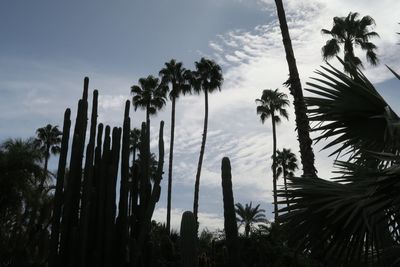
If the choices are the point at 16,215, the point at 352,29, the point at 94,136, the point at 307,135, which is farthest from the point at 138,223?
the point at 352,29

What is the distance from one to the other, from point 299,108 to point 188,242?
3616 millimetres

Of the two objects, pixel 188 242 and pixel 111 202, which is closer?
pixel 188 242

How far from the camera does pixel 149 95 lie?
33.1 m

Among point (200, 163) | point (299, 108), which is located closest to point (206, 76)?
point (200, 163)

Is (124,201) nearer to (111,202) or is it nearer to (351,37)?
(111,202)

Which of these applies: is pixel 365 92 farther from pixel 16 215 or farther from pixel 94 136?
pixel 16 215

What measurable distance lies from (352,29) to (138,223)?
1740cm

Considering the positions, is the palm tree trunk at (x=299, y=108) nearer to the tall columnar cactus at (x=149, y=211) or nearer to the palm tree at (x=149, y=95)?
the tall columnar cactus at (x=149, y=211)

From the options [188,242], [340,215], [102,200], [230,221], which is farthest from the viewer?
[102,200]

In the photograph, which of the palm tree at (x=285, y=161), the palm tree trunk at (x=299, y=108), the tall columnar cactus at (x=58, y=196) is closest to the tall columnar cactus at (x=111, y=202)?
the tall columnar cactus at (x=58, y=196)

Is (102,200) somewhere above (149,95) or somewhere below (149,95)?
below

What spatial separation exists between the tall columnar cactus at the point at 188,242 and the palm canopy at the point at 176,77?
23.7m

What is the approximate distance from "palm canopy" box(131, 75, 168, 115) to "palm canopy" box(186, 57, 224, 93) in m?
2.87

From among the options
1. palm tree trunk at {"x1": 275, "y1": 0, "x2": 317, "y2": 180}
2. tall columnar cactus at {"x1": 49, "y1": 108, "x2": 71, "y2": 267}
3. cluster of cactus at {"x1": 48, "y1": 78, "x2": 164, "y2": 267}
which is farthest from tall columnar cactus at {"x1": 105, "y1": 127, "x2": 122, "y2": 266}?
palm tree trunk at {"x1": 275, "y1": 0, "x2": 317, "y2": 180}
